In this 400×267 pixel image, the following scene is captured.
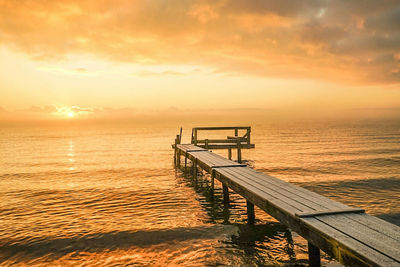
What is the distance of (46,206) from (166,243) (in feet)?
19.9

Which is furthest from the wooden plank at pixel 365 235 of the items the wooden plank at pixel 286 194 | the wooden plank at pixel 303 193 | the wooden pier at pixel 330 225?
the wooden plank at pixel 303 193

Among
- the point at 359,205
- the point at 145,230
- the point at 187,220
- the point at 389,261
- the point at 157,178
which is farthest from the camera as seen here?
the point at 157,178

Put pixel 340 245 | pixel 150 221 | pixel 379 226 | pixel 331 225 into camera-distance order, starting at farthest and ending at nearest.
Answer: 1. pixel 150 221
2. pixel 331 225
3. pixel 379 226
4. pixel 340 245

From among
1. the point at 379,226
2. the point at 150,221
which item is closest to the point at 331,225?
the point at 379,226

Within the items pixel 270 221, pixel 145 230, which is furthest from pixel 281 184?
pixel 145 230

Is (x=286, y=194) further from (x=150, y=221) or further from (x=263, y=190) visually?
(x=150, y=221)

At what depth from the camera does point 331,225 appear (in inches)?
157

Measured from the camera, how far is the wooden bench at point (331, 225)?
10.3 ft

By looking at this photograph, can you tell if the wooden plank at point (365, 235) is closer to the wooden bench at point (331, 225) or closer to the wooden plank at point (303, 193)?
the wooden bench at point (331, 225)

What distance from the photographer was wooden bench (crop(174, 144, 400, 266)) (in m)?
3.14

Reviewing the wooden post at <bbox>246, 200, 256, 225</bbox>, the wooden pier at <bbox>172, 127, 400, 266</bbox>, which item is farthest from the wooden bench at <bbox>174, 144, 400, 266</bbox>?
the wooden post at <bbox>246, 200, 256, 225</bbox>

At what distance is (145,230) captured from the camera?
24.4 ft

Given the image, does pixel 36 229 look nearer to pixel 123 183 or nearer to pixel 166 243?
pixel 166 243

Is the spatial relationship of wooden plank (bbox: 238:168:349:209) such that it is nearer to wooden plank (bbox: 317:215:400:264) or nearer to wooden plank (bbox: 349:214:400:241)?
wooden plank (bbox: 349:214:400:241)
